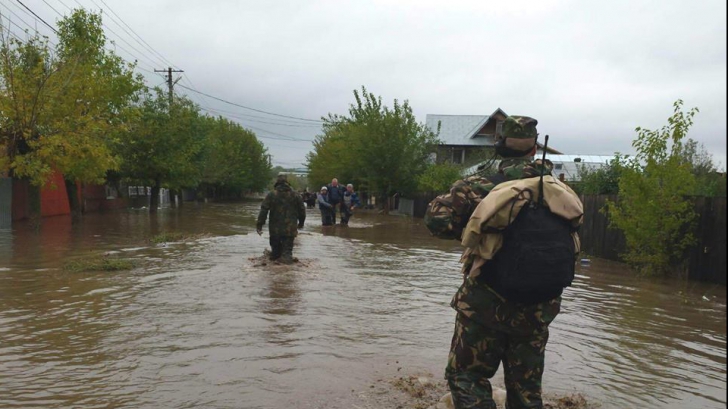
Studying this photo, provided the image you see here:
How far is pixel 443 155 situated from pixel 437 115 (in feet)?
32.6

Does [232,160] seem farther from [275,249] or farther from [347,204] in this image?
[275,249]

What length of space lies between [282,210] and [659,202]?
6587 millimetres

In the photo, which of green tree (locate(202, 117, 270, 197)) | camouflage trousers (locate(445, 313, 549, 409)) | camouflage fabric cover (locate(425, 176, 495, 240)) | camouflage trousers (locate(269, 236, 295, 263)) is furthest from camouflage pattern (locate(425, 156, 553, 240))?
green tree (locate(202, 117, 270, 197))

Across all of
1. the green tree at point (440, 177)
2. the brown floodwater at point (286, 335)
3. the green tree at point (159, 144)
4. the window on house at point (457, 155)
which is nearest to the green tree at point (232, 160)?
the green tree at point (159, 144)

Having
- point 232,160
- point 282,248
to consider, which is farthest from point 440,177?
point 232,160

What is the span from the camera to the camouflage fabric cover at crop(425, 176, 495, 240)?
10.0 ft

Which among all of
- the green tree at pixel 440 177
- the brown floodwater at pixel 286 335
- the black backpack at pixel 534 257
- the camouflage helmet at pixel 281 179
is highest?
the green tree at pixel 440 177

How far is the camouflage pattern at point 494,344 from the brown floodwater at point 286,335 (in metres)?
0.93

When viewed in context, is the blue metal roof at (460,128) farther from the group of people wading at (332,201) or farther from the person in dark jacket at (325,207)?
the person in dark jacket at (325,207)

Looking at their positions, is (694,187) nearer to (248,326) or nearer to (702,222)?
(702,222)

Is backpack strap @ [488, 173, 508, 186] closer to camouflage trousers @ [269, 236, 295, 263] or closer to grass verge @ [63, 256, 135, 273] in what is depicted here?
camouflage trousers @ [269, 236, 295, 263]

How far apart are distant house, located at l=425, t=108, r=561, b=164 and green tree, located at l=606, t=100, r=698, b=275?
1310 inches

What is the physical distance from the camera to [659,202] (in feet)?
32.7

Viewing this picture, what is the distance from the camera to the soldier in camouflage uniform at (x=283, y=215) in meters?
9.91
